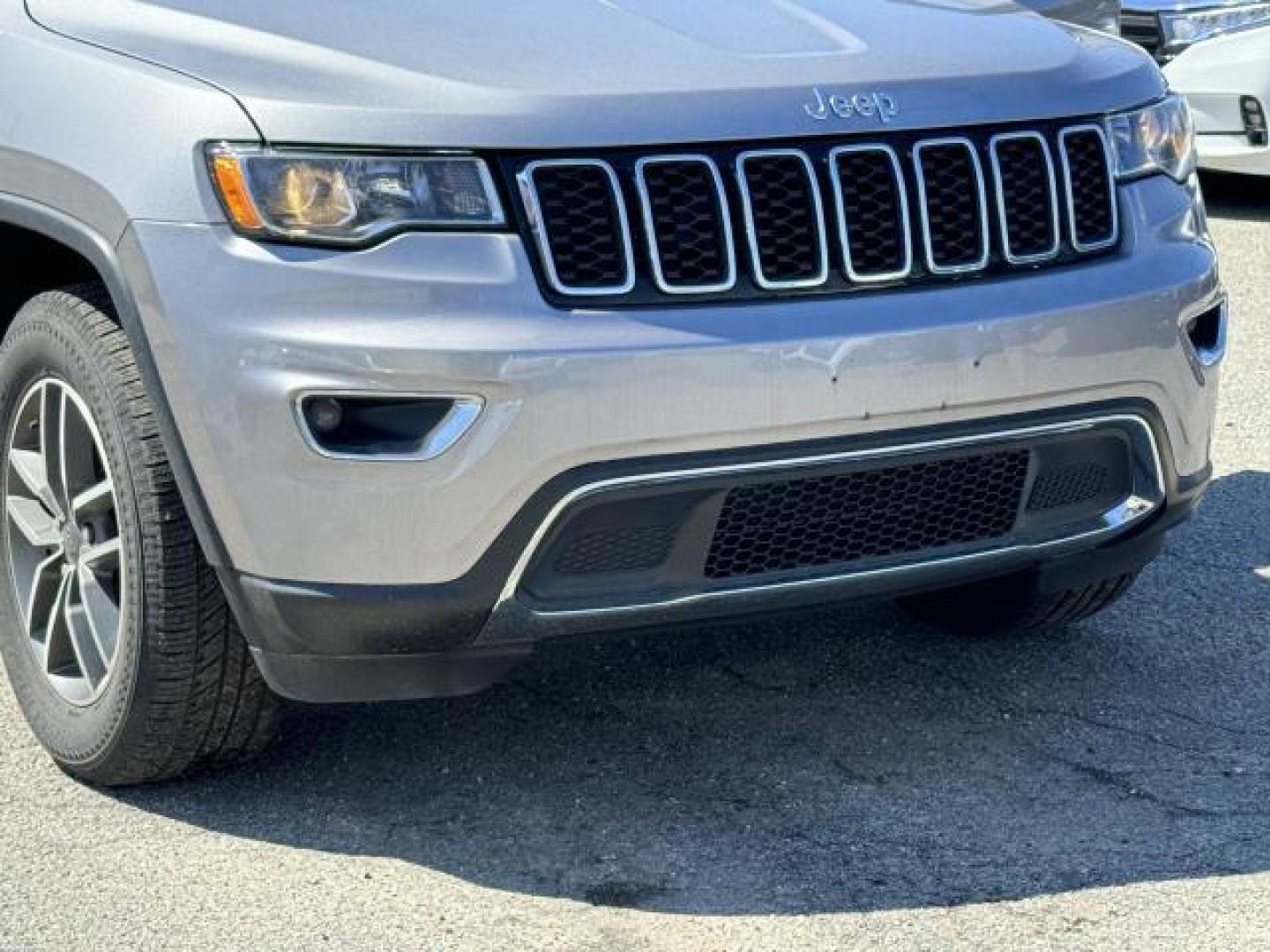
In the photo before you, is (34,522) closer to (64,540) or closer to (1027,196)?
(64,540)

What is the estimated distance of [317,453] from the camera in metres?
3.48

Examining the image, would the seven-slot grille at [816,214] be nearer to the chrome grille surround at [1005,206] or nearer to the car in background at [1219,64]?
the chrome grille surround at [1005,206]

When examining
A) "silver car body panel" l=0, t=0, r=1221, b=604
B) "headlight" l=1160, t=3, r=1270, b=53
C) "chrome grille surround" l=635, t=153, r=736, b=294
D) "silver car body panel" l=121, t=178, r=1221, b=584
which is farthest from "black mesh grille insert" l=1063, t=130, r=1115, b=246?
"headlight" l=1160, t=3, r=1270, b=53

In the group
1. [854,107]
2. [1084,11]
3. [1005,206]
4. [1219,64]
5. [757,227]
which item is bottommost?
[1219,64]

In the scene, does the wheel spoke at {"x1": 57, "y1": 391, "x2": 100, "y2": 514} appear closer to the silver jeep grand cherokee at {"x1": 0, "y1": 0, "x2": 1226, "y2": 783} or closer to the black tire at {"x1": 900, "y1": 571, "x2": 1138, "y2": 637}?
the silver jeep grand cherokee at {"x1": 0, "y1": 0, "x2": 1226, "y2": 783}

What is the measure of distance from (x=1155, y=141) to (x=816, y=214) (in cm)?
81

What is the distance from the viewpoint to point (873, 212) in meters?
3.77

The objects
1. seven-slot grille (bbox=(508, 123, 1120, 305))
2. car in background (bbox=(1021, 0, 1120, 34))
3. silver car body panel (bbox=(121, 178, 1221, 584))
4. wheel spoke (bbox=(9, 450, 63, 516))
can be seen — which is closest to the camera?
silver car body panel (bbox=(121, 178, 1221, 584))

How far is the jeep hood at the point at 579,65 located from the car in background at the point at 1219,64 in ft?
15.7

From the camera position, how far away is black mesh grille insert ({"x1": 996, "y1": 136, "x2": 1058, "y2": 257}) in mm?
3902

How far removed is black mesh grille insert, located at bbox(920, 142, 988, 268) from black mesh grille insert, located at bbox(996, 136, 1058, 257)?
0.20 feet

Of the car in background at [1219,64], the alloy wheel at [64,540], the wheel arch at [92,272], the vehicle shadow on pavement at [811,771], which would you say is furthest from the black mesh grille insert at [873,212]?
the car in background at [1219,64]

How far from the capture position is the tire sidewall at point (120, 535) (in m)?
3.80

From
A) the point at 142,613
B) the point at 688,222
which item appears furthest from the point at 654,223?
the point at 142,613
